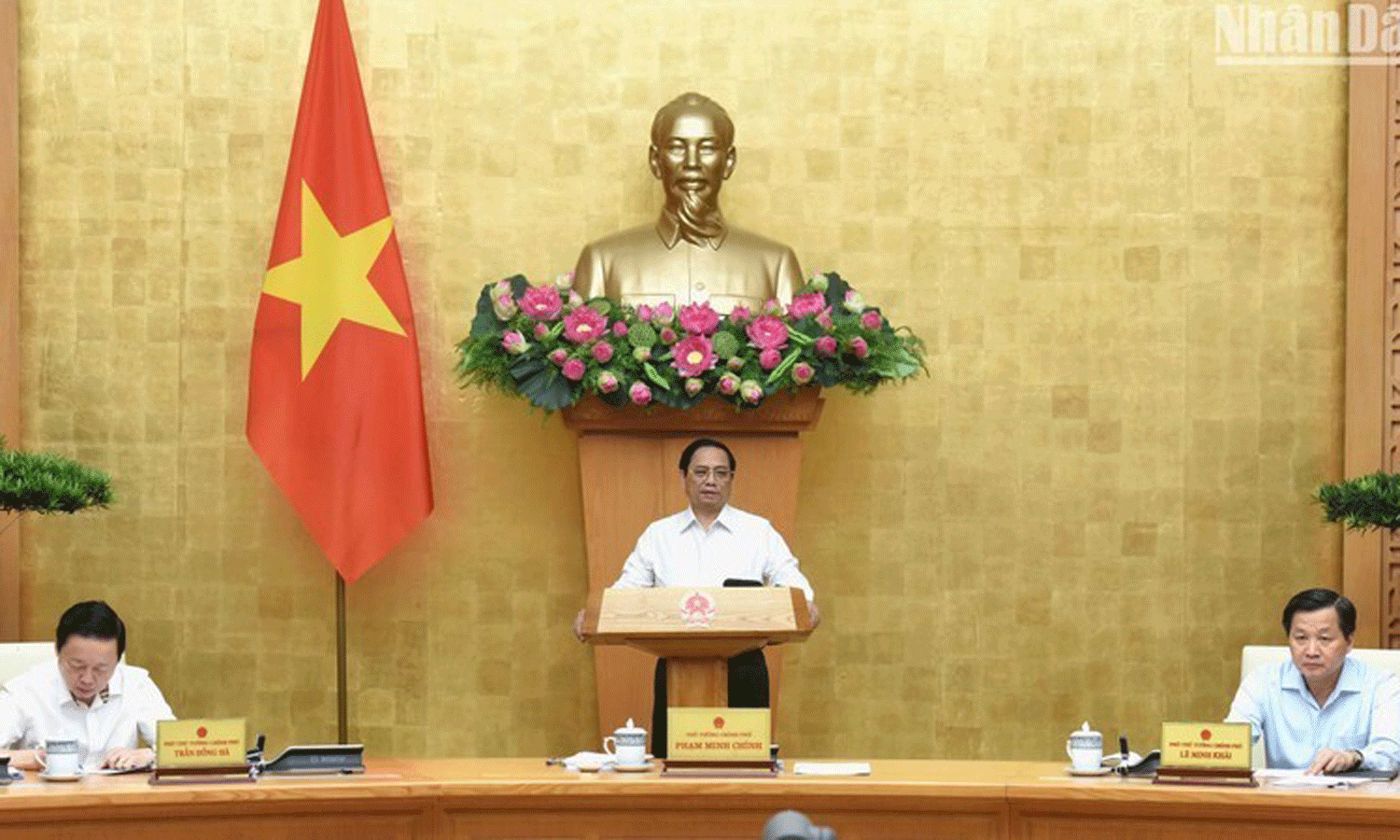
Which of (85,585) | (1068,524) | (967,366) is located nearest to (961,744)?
(1068,524)

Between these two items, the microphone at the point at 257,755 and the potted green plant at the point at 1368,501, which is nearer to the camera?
the microphone at the point at 257,755

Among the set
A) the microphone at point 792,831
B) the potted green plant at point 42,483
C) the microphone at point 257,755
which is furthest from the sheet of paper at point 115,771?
the microphone at point 792,831

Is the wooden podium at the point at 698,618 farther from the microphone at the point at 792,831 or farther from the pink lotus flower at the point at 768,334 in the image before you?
the microphone at the point at 792,831

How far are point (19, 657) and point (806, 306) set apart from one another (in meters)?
2.56

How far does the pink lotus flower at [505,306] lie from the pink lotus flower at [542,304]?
4 cm

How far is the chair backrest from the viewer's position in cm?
581

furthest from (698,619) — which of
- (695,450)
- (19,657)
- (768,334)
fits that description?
(19,657)

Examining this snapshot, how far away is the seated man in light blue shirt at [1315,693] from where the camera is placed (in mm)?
5109

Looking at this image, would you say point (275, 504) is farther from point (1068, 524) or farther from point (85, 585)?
point (1068, 524)

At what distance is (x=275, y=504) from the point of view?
752 centimetres

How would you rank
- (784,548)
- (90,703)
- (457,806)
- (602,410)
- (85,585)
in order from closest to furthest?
(457,806), (90,703), (784,548), (602,410), (85,585)

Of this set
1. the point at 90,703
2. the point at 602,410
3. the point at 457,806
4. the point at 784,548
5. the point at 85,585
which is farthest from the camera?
the point at 85,585

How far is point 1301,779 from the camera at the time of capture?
454 centimetres

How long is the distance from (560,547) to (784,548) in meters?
1.41
